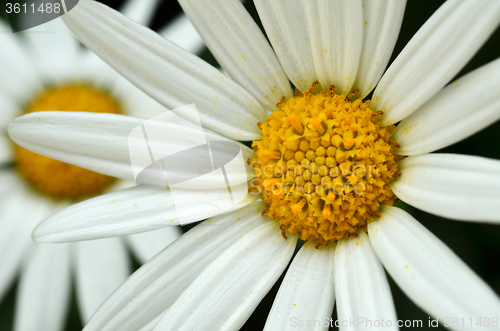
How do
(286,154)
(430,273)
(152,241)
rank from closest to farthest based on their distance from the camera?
1. (430,273)
2. (286,154)
3. (152,241)

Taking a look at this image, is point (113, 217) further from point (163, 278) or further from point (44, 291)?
point (44, 291)

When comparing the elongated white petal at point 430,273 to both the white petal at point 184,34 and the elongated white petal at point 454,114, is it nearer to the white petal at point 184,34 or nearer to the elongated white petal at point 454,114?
the elongated white petal at point 454,114

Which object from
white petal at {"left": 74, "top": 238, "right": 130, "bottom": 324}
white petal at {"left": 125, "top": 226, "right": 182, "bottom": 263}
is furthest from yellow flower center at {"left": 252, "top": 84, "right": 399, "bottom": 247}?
white petal at {"left": 74, "top": 238, "right": 130, "bottom": 324}

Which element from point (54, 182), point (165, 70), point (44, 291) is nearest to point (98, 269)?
point (44, 291)

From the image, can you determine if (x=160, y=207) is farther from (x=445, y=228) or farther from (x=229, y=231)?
(x=445, y=228)

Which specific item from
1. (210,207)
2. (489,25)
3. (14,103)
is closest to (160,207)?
(210,207)

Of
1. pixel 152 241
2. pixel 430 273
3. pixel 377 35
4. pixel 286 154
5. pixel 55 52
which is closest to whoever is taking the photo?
pixel 430 273
